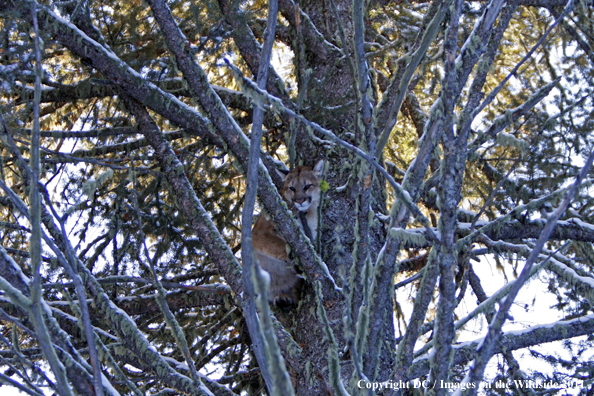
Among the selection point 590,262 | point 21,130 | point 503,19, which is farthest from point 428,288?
point 590,262

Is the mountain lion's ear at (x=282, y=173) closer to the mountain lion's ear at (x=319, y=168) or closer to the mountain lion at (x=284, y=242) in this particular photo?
the mountain lion at (x=284, y=242)

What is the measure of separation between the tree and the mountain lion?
0.16m

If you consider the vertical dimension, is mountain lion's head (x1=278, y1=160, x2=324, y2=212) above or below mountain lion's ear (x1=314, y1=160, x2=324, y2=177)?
above

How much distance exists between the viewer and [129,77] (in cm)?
371

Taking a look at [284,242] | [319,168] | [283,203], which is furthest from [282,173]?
[283,203]

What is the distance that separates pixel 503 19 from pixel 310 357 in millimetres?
2427

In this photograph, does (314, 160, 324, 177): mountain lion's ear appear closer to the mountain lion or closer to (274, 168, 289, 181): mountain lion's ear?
the mountain lion

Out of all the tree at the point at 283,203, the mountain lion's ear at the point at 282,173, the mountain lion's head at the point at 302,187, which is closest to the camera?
the tree at the point at 283,203

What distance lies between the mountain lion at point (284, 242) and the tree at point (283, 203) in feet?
0.54

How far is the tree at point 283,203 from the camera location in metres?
1.92

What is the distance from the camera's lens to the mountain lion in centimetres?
452

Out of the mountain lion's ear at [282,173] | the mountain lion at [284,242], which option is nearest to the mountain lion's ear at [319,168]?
the mountain lion at [284,242]

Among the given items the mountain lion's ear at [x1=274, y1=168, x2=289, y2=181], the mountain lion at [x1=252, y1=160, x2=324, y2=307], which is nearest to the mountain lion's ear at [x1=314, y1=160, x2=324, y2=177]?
the mountain lion at [x1=252, y1=160, x2=324, y2=307]

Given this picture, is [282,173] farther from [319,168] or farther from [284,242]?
[284,242]
